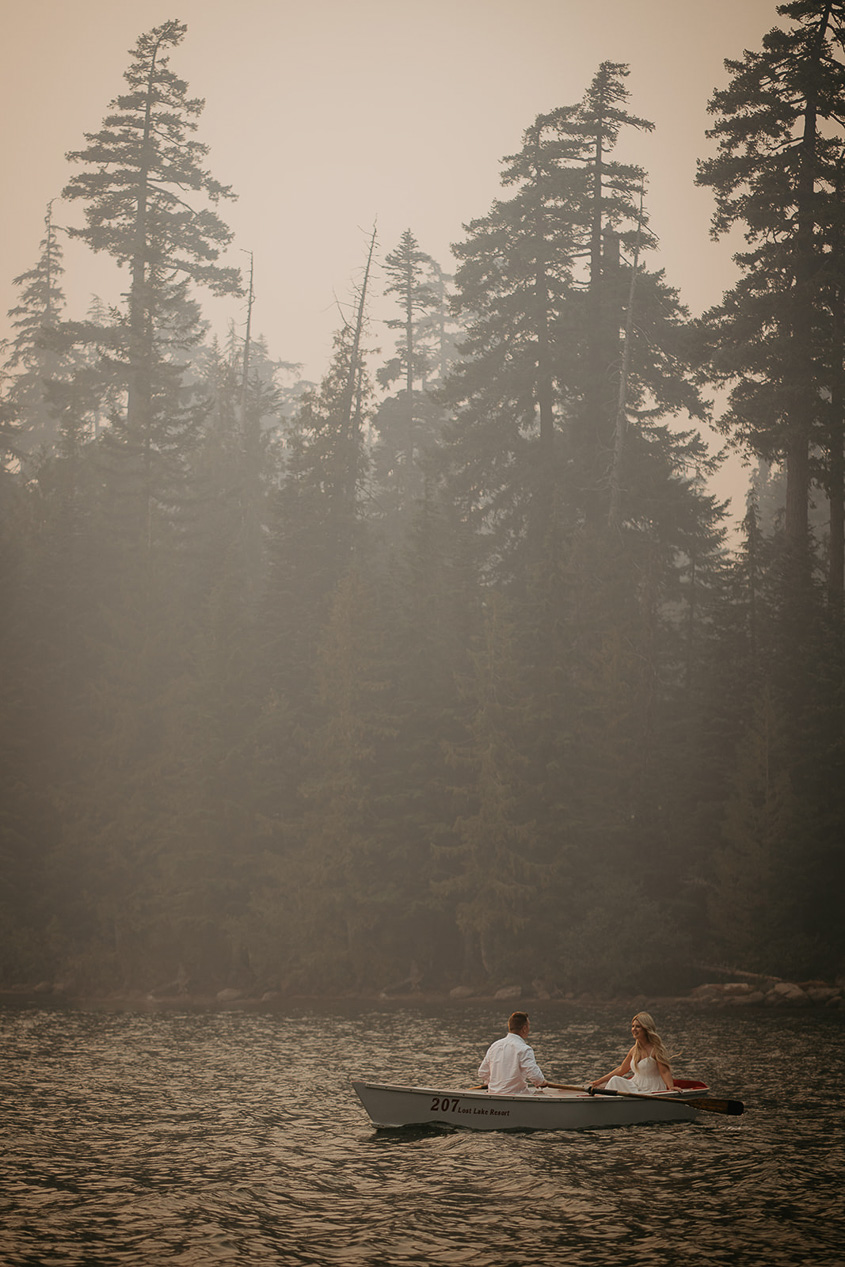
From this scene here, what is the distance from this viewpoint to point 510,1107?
58.5 ft

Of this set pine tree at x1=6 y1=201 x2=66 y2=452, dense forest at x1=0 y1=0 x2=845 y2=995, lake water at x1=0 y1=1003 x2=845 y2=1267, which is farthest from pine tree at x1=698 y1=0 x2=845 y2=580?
pine tree at x1=6 y1=201 x2=66 y2=452

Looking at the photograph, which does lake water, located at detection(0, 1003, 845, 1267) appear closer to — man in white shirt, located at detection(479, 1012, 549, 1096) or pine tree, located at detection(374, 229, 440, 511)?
man in white shirt, located at detection(479, 1012, 549, 1096)

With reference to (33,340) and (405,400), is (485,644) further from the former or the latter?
(33,340)

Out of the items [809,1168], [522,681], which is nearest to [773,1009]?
[522,681]

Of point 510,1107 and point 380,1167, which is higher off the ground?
point 510,1107

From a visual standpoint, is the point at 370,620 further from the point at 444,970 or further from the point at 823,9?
the point at 823,9

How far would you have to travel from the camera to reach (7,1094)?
22.3m

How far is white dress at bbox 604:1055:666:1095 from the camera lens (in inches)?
727

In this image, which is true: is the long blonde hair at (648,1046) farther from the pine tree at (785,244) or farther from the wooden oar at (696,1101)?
the pine tree at (785,244)

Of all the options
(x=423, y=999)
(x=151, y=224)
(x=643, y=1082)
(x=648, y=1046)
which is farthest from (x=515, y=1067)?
(x=151, y=224)

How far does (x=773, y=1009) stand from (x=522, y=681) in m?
15.6

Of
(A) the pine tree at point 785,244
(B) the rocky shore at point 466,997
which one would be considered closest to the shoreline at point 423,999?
(B) the rocky shore at point 466,997

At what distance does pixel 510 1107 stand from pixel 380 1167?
8.30 ft

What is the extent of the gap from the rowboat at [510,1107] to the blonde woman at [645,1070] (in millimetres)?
236
